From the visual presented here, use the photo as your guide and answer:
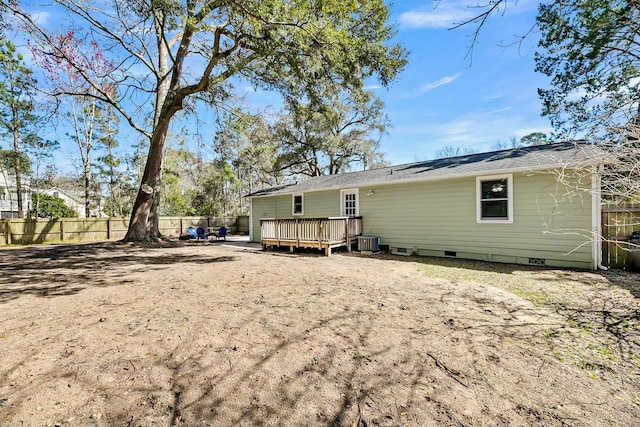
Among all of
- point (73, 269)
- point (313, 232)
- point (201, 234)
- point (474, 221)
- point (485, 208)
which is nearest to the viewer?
point (73, 269)

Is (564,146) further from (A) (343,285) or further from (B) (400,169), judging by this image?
(A) (343,285)

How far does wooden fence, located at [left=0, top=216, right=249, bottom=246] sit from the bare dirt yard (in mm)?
11573

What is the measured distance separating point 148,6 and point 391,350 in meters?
8.63

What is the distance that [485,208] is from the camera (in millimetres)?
8180

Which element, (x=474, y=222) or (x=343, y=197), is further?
(x=343, y=197)

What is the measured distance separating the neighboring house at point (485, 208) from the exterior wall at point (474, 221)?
0.8 inches

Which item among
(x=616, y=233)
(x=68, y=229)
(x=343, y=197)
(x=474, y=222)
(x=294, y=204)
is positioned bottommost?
(x=68, y=229)

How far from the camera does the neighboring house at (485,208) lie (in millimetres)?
6833

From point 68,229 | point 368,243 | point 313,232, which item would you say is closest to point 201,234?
point 68,229

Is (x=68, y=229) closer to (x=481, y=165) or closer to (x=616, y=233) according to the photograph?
(x=481, y=165)

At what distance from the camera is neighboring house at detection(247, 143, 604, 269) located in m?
6.83

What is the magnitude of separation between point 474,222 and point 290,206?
797cm

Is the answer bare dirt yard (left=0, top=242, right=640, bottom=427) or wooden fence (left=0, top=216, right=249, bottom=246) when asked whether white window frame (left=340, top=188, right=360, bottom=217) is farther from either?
wooden fence (left=0, top=216, right=249, bottom=246)

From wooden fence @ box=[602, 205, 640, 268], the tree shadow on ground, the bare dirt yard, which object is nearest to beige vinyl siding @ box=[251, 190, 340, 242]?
the tree shadow on ground
